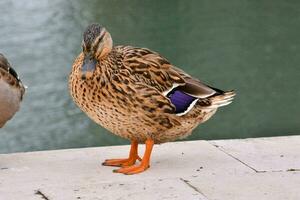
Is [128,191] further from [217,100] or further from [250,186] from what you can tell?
[217,100]

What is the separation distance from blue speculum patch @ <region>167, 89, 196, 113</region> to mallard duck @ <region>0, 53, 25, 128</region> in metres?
0.99

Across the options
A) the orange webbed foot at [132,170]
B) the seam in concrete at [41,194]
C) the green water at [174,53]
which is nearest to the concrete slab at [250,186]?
the orange webbed foot at [132,170]

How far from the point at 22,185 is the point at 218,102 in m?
1.28

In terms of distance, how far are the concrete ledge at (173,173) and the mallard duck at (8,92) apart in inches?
11.1

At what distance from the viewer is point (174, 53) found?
982 cm

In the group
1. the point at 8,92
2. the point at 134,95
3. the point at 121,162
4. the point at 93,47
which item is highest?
the point at 93,47

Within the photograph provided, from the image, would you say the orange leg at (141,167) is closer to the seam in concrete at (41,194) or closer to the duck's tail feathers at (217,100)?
the duck's tail feathers at (217,100)

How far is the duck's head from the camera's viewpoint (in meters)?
4.66

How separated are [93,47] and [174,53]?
5149 mm

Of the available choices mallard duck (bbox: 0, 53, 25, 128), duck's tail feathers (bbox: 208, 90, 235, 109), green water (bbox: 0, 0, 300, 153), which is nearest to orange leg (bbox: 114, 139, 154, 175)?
duck's tail feathers (bbox: 208, 90, 235, 109)

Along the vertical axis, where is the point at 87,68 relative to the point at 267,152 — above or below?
above

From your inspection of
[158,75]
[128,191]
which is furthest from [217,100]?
[128,191]

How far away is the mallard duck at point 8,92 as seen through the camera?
512 cm

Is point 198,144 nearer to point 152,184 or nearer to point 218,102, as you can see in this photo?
point 218,102
